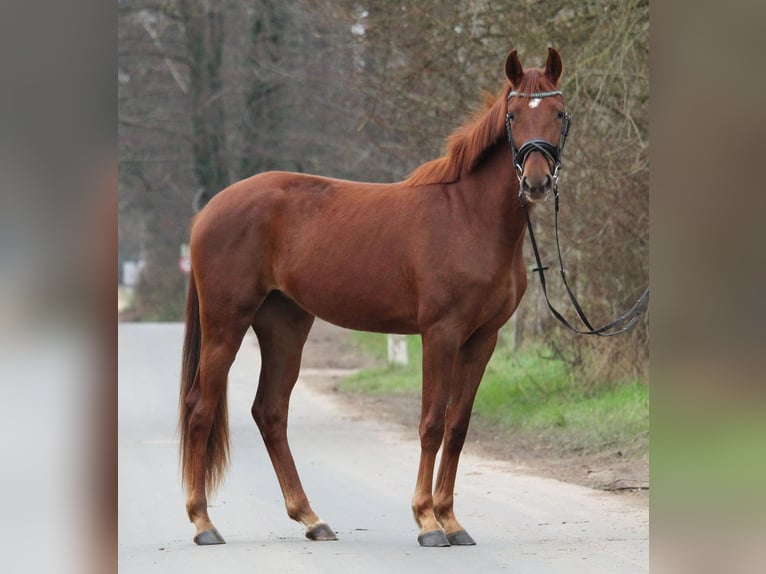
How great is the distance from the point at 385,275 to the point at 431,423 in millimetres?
809

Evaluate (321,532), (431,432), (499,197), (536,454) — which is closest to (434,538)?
(431,432)

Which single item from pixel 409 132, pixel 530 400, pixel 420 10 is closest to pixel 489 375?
pixel 530 400

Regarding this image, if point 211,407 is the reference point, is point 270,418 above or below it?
below

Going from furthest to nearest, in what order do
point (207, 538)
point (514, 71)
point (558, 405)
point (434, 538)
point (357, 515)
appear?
1. point (558, 405)
2. point (357, 515)
3. point (207, 538)
4. point (434, 538)
5. point (514, 71)

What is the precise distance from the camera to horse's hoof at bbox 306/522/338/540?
643 centimetres

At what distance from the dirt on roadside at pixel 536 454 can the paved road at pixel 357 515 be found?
9.3 inches

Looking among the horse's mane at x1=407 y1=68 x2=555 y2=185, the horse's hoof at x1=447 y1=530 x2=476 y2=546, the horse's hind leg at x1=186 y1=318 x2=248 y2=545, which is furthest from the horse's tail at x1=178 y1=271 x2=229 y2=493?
the horse's mane at x1=407 y1=68 x2=555 y2=185

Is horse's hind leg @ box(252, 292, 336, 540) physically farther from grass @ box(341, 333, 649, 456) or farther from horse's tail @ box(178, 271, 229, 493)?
grass @ box(341, 333, 649, 456)

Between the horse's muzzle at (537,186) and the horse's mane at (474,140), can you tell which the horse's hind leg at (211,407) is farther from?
the horse's muzzle at (537,186)

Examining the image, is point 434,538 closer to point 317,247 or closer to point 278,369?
point 278,369

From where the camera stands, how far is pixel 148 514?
7.26 metres

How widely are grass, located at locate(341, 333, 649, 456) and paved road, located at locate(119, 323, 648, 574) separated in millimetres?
835

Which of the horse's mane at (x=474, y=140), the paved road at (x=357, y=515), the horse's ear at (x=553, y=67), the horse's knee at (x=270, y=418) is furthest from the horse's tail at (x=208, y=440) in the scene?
the horse's ear at (x=553, y=67)

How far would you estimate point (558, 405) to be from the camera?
11039 mm
